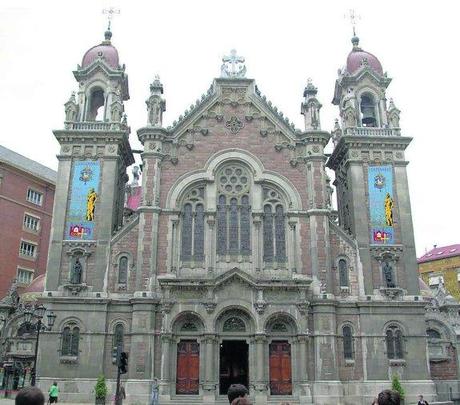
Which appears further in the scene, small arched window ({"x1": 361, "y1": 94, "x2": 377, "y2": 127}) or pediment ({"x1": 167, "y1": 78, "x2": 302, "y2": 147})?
small arched window ({"x1": 361, "y1": 94, "x2": 377, "y2": 127})

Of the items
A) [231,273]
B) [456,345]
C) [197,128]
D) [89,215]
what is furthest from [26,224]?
[456,345]

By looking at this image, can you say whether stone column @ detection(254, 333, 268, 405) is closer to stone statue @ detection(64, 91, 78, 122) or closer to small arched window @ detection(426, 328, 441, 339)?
small arched window @ detection(426, 328, 441, 339)

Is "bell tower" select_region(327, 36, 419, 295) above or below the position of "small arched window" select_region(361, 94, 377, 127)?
below

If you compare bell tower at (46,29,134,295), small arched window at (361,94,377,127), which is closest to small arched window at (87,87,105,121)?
bell tower at (46,29,134,295)

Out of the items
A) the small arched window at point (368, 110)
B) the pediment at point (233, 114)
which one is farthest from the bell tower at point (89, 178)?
the small arched window at point (368, 110)

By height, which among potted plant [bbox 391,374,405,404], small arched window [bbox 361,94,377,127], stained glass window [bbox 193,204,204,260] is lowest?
potted plant [bbox 391,374,405,404]

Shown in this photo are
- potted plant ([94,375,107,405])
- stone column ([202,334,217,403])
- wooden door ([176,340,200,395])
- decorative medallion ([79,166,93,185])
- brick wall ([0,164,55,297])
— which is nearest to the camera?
potted plant ([94,375,107,405])

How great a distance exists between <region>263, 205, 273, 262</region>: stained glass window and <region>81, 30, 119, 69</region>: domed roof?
1568 centimetres

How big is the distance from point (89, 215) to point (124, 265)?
4.02 m

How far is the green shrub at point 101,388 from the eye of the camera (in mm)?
30531

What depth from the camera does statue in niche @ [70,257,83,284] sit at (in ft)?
112

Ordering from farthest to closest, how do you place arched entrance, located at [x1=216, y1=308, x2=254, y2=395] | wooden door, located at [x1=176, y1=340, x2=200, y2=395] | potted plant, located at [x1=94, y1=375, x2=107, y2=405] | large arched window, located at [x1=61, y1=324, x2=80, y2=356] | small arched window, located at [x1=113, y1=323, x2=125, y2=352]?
small arched window, located at [x1=113, y1=323, x2=125, y2=352]
arched entrance, located at [x1=216, y1=308, x2=254, y2=395]
large arched window, located at [x1=61, y1=324, x2=80, y2=356]
wooden door, located at [x1=176, y1=340, x2=200, y2=395]
potted plant, located at [x1=94, y1=375, x2=107, y2=405]

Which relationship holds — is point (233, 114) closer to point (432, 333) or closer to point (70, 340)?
point (70, 340)

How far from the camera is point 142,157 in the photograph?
121ft
